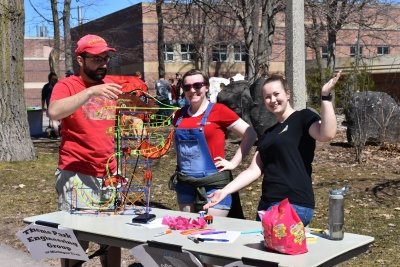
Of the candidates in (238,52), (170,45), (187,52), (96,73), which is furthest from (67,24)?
(238,52)

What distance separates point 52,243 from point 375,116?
959 cm

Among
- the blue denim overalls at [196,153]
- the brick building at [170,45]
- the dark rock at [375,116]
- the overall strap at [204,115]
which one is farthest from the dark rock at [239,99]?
the brick building at [170,45]

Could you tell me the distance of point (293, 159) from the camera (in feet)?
12.6

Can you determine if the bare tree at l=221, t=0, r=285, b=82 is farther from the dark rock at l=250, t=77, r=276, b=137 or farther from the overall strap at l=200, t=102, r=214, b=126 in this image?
the overall strap at l=200, t=102, r=214, b=126

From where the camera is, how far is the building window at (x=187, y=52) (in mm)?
49031

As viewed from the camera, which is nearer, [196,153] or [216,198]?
[216,198]

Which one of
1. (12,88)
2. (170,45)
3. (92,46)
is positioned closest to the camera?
(92,46)

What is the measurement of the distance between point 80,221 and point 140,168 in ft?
2.67

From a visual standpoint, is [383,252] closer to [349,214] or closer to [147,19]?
[349,214]

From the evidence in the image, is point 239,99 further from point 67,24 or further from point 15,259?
point 67,24

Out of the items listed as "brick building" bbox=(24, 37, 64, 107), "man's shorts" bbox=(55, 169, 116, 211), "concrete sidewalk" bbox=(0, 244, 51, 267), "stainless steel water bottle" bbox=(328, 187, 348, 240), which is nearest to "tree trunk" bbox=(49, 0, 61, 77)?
"concrete sidewalk" bbox=(0, 244, 51, 267)

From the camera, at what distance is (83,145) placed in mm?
4480

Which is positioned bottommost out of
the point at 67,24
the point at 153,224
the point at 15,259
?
the point at 15,259

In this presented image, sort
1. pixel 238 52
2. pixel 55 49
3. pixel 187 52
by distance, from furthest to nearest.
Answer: pixel 238 52, pixel 187 52, pixel 55 49
